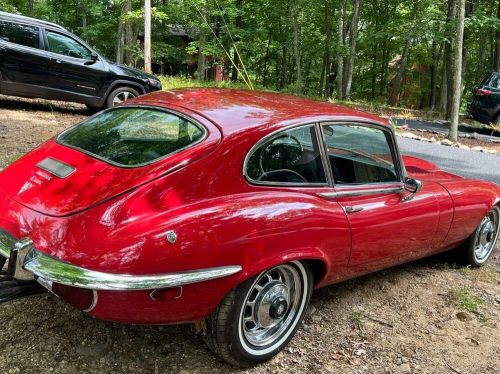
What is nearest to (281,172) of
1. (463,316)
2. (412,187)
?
(412,187)

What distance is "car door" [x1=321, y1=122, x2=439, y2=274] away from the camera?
9.71ft

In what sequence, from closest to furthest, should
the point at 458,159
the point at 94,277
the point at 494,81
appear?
the point at 94,277
the point at 458,159
the point at 494,81

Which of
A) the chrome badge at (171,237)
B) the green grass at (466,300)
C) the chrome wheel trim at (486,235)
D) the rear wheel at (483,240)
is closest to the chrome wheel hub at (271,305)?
the chrome badge at (171,237)

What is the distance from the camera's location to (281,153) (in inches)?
108

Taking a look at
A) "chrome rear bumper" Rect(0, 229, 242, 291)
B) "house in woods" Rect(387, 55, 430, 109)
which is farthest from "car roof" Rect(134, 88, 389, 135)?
"house in woods" Rect(387, 55, 430, 109)

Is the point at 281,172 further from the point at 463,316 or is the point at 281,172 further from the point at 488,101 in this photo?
the point at 488,101

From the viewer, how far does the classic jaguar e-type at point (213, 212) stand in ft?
6.82

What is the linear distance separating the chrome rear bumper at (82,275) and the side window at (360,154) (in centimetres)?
127

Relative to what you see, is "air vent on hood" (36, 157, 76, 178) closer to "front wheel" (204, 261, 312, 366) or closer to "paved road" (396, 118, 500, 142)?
"front wheel" (204, 261, 312, 366)

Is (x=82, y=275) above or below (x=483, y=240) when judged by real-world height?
above

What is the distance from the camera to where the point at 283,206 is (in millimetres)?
2535

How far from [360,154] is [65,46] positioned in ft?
24.5

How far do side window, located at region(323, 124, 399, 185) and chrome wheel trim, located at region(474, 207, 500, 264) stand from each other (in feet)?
4.86

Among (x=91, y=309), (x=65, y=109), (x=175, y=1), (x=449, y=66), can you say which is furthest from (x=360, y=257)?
(x=175, y=1)
